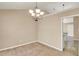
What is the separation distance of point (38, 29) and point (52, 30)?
1.57 feet

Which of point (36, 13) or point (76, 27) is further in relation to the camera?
point (76, 27)

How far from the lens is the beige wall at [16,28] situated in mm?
2953

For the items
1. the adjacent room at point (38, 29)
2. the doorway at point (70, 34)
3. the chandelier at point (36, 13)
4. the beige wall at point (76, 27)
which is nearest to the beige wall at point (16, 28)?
the adjacent room at point (38, 29)

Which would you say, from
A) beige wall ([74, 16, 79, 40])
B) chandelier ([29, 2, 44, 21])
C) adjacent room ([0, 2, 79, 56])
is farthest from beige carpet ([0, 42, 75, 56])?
chandelier ([29, 2, 44, 21])

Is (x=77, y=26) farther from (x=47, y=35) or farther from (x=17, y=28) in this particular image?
(x=17, y=28)

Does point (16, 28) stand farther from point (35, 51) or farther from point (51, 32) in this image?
point (51, 32)

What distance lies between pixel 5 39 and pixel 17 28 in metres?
0.52

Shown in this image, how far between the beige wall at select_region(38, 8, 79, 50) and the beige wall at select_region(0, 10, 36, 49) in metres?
0.31

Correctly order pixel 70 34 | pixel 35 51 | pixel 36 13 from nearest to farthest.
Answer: pixel 36 13
pixel 35 51
pixel 70 34

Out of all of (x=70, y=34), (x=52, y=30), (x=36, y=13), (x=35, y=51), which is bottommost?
(x=35, y=51)

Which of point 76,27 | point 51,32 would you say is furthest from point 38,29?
point 76,27

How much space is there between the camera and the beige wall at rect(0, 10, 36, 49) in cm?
295

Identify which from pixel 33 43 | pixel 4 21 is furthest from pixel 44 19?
pixel 4 21

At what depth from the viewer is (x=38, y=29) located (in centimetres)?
313
